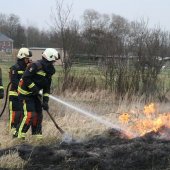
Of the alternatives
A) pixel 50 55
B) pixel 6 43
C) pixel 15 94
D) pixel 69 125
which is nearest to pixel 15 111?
pixel 15 94

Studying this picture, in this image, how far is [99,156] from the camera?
642 centimetres

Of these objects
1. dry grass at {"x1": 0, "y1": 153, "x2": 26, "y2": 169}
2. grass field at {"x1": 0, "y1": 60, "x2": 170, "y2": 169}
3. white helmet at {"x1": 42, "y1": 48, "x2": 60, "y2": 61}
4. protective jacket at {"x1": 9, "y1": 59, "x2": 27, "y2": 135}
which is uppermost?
white helmet at {"x1": 42, "y1": 48, "x2": 60, "y2": 61}

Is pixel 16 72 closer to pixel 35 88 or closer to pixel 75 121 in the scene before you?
pixel 35 88

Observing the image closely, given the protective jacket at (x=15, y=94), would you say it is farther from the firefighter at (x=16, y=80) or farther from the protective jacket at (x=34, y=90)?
the protective jacket at (x=34, y=90)

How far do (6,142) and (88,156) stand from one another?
230 centimetres

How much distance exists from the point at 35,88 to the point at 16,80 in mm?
1382

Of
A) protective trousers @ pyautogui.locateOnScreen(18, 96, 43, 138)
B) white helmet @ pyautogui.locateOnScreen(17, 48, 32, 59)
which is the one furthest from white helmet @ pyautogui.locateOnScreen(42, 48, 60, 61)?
white helmet @ pyautogui.locateOnScreen(17, 48, 32, 59)

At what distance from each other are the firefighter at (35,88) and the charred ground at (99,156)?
148 centimetres

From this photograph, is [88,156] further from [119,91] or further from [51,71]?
[119,91]

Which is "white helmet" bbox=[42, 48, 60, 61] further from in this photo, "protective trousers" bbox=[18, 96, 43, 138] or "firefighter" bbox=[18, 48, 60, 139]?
"protective trousers" bbox=[18, 96, 43, 138]

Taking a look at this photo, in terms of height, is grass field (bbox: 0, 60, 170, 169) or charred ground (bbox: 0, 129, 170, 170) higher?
charred ground (bbox: 0, 129, 170, 170)

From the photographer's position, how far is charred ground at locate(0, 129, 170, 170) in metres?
6.06

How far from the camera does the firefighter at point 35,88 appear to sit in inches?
328

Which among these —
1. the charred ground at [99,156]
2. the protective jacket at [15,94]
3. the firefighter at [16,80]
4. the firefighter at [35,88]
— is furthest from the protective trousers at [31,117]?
the charred ground at [99,156]
